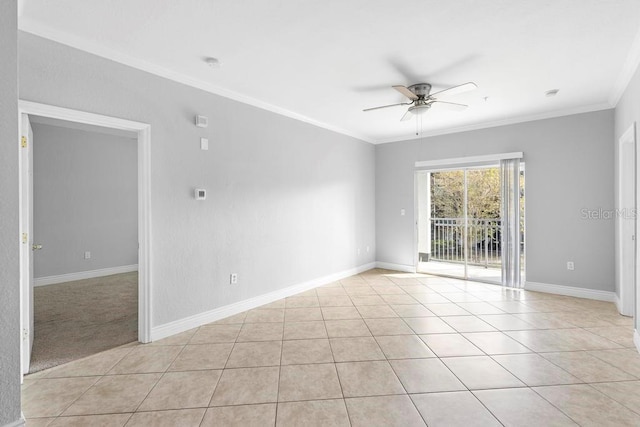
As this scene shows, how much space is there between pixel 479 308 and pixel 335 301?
6.18ft

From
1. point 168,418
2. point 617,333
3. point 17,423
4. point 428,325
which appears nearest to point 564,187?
point 617,333

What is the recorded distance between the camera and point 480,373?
2488mm

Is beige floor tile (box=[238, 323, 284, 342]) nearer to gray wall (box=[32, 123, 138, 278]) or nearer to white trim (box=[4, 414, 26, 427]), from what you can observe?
white trim (box=[4, 414, 26, 427])

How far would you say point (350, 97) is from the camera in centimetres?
403

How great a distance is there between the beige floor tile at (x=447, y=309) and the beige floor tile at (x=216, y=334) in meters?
2.41

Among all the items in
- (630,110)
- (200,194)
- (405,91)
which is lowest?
(200,194)

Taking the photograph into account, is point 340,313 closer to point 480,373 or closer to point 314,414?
point 480,373

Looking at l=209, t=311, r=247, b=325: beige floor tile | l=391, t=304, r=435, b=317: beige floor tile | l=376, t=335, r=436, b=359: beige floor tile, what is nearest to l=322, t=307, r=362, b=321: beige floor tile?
l=391, t=304, r=435, b=317: beige floor tile

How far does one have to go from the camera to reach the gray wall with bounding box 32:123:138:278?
208 inches

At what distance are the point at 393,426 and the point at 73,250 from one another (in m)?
6.17

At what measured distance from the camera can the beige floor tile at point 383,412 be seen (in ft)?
6.31

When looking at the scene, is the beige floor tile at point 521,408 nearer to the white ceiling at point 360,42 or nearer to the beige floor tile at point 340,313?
the beige floor tile at point 340,313

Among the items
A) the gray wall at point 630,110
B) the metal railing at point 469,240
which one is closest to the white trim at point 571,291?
the metal railing at point 469,240

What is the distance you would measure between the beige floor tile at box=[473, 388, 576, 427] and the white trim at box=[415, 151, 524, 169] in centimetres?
384
